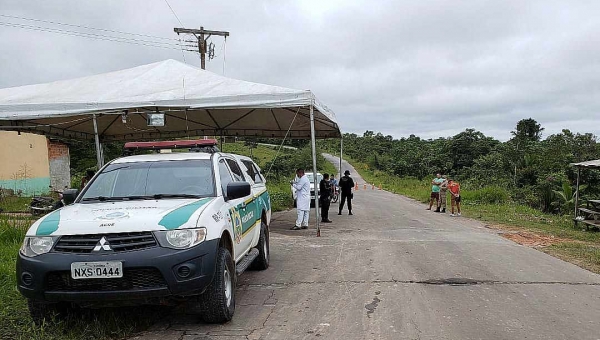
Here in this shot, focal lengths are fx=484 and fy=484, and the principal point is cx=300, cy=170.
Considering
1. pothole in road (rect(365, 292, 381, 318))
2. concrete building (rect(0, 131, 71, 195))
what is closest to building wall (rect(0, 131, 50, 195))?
concrete building (rect(0, 131, 71, 195))

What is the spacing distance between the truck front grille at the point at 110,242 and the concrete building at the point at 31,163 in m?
16.9

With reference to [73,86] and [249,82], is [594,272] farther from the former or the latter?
[73,86]

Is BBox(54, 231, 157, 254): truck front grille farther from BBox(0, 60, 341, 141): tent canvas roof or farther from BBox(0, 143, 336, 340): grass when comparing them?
BBox(0, 60, 341, 141): tent canvas roof

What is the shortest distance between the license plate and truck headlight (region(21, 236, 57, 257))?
397 mm

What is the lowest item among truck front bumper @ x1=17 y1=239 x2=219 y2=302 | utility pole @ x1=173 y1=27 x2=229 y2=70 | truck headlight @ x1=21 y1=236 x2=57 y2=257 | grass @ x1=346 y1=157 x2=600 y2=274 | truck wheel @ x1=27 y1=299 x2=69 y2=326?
grass @ x1=346 y1=157 x2=600 y2=274

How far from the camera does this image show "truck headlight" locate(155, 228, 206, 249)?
14.3ft

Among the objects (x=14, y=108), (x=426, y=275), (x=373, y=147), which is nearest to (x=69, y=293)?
(x=426, y=275)

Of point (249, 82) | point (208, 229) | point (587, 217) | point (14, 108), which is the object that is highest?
point (249, 82)

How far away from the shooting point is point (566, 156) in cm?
3150

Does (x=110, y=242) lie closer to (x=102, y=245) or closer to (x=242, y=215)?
(x=102, y=245)

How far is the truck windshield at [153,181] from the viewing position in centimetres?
555

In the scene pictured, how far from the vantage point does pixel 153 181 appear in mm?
5746

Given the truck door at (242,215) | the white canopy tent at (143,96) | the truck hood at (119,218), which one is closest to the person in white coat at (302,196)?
the white canopy tent at (143,96)

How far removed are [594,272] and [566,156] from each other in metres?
26.7
